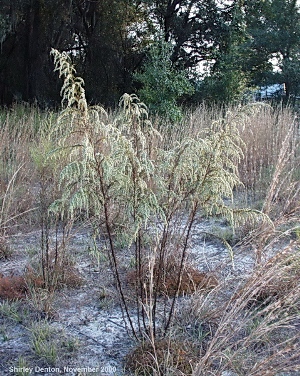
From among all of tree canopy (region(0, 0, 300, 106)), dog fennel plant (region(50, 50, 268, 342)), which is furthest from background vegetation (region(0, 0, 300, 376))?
tree canopy (region(0, 0, 300, 106))

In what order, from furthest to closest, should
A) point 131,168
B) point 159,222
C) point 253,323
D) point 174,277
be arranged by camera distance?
1. point 174,277
2. point 159,222
3. point 253,323
4. point 131,168

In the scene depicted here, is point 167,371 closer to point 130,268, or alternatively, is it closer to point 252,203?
point 130,268

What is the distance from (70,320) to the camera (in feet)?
8.11

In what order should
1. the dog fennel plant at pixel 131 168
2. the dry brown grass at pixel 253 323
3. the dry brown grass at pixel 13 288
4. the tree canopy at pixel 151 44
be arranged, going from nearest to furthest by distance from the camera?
1. the dry brown grass at pixel 253 323
2. the dog fennel plant at pixel 131 168
3. the dry brown grass at pixel 13 288
4. the tree canopy at pixel 151 44

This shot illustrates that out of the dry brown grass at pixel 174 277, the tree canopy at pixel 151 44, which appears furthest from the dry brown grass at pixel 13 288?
the tree canopy at pixel 151 44

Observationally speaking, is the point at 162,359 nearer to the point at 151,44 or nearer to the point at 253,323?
the point at 253,323

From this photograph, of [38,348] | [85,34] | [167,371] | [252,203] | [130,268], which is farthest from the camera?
[85,34]

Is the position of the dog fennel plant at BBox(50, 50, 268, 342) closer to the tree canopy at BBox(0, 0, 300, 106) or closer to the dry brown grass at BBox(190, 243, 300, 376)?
the dry brown grass at BBox(190, 243, 300, 376)

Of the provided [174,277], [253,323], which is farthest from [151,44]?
[253,323]

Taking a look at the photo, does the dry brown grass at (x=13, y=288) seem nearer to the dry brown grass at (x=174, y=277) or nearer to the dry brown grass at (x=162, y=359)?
the dry brown grass at (x=174, y=277)

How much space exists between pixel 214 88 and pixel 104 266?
11374 mm

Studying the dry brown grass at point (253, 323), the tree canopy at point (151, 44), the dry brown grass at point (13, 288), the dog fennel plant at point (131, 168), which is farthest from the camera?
the tree canopy at point (151, 44)

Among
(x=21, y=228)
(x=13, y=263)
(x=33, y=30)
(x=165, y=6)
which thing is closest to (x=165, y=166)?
(x=13, y=263)

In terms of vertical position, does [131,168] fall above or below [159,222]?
above
